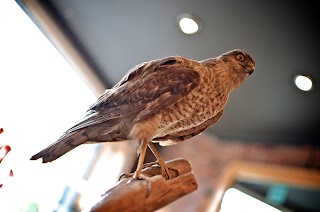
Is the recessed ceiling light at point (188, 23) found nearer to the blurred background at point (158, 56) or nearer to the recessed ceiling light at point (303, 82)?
the blurred background at point (158, 56)

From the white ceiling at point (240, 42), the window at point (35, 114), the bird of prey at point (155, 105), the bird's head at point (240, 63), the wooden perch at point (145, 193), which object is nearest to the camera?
the wooden perch at point (145, 193)

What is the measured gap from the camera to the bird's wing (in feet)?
2.95

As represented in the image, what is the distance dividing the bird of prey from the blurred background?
0.45m

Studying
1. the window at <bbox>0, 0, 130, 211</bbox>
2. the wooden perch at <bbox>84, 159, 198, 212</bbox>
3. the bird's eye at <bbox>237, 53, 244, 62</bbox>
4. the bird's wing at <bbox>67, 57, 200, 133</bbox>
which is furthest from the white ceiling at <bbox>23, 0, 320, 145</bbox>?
the wooden perch at <bbox>84, 159, 198, 212</bbox>

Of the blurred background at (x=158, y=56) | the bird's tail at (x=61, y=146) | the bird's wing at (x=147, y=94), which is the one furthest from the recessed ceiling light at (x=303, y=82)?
A: the bird's tail at (x=61, y=146)

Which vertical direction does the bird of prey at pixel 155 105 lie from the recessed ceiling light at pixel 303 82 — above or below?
above

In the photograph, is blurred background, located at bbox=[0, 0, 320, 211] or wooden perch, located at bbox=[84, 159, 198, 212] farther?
blurred background, located at bbox=[0, 0, 320, 211]

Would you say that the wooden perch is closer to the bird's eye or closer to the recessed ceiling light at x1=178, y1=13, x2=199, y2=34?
the bird's eye

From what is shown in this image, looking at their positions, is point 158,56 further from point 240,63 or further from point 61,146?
point 61,146

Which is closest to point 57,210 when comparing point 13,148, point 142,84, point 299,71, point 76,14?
point 13,148

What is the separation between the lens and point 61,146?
2.72 ft

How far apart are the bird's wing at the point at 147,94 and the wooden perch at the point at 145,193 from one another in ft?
0.55

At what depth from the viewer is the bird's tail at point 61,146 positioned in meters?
0.81

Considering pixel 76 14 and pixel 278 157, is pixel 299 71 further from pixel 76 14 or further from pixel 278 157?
pixel 76 14
